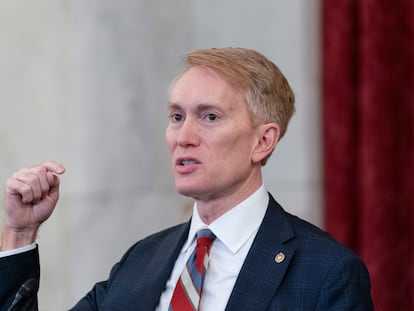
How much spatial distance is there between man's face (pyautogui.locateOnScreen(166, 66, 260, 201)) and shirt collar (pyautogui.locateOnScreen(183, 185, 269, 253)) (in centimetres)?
4

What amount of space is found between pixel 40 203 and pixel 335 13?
1890 mm

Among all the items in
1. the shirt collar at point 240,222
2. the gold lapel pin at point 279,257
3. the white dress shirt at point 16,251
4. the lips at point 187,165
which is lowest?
the gold lapel pin at point 279,257

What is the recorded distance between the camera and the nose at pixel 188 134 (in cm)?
252

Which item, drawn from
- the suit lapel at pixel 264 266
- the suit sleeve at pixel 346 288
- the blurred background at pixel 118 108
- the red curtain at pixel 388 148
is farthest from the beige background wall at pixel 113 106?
the suit sleeve at pixel 346 288

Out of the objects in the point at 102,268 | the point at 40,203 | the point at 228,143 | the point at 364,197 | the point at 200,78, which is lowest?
the point at 102,268

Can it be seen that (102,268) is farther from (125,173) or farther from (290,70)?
(290,70)

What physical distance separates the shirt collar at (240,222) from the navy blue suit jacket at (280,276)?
0.03m

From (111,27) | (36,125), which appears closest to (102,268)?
(36,125)

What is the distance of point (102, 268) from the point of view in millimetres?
4055

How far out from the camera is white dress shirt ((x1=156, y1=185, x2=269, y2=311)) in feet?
8.20

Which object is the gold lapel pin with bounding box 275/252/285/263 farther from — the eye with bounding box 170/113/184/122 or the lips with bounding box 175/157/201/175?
the eye with bounding box 170/113/184/122

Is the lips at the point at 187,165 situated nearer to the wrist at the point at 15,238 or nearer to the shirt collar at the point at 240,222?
the shirt collar at the point at 240,222

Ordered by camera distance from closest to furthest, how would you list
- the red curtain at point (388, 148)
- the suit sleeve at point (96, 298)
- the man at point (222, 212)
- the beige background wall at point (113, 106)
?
the man at point (222, 212), the suit sleeve at point (96, 298), the beige background wall at point (113, 106), the red curtain at point (388, 148)

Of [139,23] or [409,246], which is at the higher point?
[139,23]
